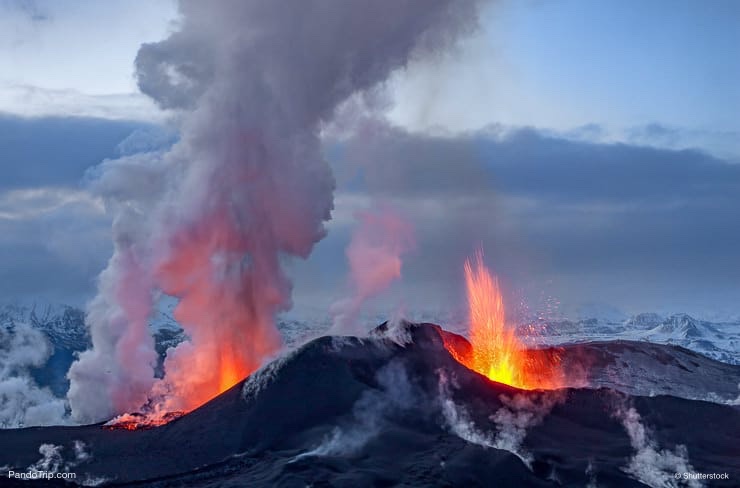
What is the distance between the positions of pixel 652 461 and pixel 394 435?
26.1 m

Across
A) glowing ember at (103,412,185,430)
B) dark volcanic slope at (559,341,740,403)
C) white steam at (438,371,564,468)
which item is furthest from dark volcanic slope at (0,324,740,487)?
dark volcanic slope at (559,341,740,403)

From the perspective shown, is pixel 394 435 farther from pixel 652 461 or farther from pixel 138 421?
pixel 138 421

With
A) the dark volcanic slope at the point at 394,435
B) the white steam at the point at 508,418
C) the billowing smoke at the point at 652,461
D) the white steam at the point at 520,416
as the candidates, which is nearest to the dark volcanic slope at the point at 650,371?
the dark volcanic slope at the point at 394,435

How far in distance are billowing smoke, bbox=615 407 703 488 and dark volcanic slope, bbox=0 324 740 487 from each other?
199mm

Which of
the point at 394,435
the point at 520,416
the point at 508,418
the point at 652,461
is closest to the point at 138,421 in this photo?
the point at 394,435

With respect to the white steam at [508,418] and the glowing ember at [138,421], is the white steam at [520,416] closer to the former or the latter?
the white steam at [508,418]

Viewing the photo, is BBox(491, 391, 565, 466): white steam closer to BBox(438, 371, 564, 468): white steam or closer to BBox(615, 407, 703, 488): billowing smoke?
BBox(438, 371, 564, 468): white steam

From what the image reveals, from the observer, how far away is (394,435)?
83000 mm

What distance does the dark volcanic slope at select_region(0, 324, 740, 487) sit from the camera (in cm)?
7731

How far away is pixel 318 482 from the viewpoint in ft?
238

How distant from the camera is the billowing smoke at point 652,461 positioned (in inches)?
3184

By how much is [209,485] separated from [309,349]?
24.4m

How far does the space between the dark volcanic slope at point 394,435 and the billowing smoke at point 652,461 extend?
0.65 feet

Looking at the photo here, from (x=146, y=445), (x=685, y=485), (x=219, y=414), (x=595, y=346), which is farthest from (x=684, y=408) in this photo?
(x=146, y=445)
